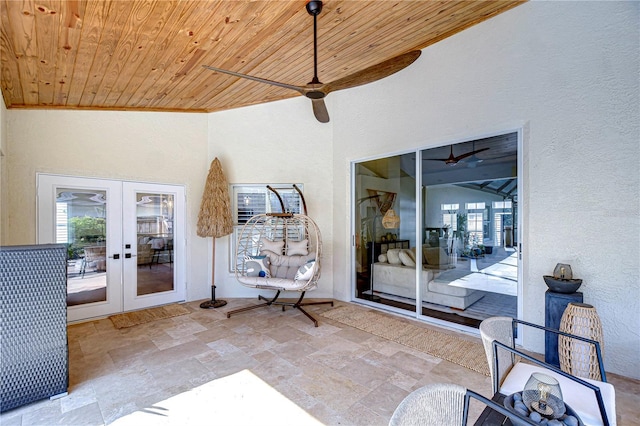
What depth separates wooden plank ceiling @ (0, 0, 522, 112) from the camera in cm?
245

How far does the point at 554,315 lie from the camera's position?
2.80 m

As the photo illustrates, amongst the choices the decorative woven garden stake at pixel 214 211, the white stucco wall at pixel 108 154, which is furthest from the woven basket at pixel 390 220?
the white stucco wall at pixel 108 154

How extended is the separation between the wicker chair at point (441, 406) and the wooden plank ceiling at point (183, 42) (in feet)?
9.81


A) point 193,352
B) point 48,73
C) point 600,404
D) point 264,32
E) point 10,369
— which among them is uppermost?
point 264,32

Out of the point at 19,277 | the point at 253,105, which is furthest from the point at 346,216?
the point at 19,277

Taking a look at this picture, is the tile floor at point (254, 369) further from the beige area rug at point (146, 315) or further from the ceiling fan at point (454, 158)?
the ceiling fan at point (454, 158)

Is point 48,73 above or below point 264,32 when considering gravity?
below

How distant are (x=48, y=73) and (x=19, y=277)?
2.20 meters

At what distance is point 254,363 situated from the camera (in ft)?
9.71

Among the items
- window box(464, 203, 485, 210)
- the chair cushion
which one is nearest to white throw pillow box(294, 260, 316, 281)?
window box(464, 203, 485, 210)

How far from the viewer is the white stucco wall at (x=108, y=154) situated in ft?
12.2

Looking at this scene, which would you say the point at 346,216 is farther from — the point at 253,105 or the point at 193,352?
the point at 193,352

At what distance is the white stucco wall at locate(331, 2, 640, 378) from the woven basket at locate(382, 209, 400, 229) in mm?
1209

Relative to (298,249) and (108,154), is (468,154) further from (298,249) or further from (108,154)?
(108,154)
